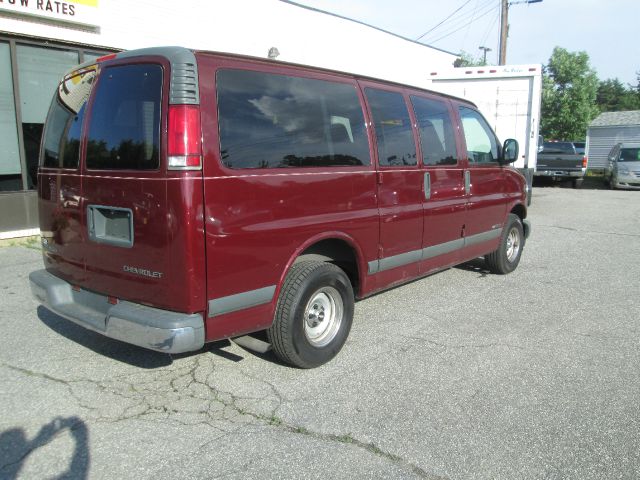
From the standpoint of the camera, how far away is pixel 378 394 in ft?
11.8

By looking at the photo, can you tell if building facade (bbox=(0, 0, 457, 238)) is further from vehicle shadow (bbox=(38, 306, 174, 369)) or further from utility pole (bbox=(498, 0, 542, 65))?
utility pole (bbox=(498, 0, 542, 65))

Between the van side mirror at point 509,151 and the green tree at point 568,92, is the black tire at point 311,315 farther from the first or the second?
the green tree at point 568,92

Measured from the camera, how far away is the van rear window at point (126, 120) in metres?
3.18

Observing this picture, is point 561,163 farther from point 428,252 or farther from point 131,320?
point 131,320

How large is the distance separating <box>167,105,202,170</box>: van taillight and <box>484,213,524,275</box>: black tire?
4.66 metres

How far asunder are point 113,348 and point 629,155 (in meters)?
21.9

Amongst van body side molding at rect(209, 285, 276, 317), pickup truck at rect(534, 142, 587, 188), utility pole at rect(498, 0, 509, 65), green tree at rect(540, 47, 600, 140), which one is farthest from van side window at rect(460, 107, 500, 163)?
green tree at rect(540, 47, 600, 140)

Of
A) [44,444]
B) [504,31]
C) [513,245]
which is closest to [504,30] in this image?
[504,31]

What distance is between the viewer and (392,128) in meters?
4.68

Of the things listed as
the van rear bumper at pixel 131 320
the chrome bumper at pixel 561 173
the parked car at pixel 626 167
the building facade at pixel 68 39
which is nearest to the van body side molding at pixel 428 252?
the van rear bumper at pixel 131 320

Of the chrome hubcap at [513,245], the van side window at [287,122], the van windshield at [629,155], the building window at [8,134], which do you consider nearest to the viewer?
the van side window at [287,122]

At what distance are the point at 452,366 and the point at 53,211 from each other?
10.4 ft

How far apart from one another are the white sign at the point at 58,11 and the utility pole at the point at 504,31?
18504 mm

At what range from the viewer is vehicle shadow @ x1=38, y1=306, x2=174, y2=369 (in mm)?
4094
